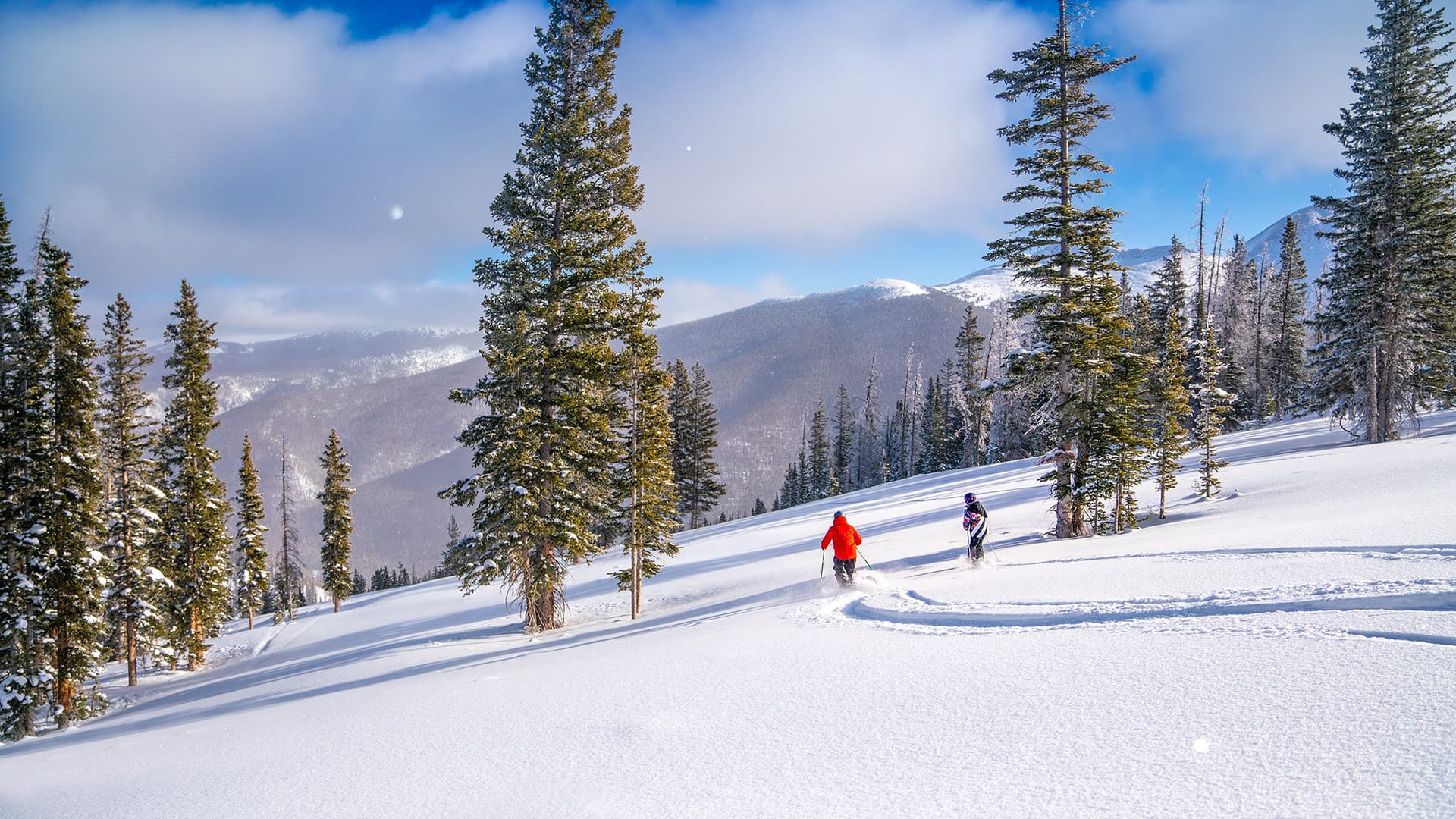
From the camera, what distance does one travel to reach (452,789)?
5.70 meters

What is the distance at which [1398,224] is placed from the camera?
26344mm

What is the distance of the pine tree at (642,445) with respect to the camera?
19.1 meters

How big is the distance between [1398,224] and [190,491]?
52.0 m

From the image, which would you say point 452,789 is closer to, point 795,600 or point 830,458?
point 795,600

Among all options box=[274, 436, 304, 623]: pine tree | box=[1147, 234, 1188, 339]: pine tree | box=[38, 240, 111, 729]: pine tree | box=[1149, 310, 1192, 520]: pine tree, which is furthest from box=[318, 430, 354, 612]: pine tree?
box=[1147, 234, 1188, 339]: pine tree

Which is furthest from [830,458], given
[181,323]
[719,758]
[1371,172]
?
[719,758]

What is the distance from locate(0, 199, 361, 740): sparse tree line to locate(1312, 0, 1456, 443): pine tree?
152 feet

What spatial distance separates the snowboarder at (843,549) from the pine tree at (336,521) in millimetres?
39607

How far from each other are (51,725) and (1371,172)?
52194 mm

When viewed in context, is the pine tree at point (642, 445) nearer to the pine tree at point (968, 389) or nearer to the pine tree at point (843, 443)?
the pine tree at point (968, 389)

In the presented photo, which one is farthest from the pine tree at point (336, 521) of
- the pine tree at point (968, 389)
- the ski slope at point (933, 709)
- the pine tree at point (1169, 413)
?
the pine tree at point (968, 389)

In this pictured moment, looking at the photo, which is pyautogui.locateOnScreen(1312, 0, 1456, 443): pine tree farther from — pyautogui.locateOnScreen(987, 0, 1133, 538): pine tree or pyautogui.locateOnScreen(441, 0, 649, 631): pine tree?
pyautogui.locateOnScreen(441, 0, 649, 631): pine tree

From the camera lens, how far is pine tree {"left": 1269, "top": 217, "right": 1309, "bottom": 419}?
5366 centimetres

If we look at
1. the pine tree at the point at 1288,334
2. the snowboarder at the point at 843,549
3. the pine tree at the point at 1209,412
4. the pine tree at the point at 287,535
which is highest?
the pine tree at the point at 1288,334
